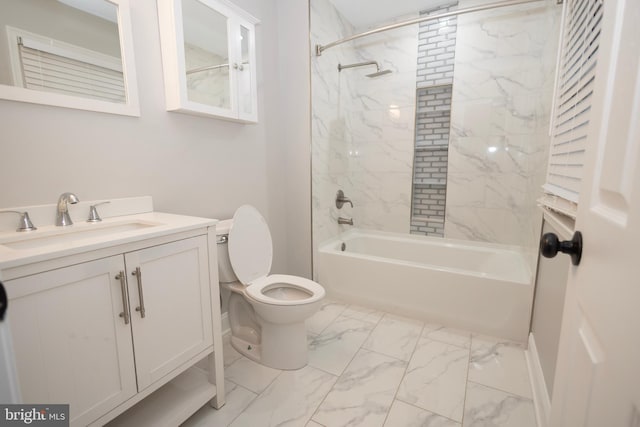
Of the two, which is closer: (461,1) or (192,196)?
(192,196)

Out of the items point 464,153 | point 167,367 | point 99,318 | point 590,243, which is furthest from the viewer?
point 464,153

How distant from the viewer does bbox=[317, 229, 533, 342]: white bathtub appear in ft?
6.21

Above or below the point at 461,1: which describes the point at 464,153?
below

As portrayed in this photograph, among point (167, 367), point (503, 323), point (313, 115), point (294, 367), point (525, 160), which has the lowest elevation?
point (294, 367)

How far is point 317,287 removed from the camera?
1.73 m

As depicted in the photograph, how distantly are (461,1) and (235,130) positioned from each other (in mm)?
2296

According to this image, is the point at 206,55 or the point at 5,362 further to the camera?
the point at 206,55

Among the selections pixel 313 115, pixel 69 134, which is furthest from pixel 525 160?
pixel 69 134

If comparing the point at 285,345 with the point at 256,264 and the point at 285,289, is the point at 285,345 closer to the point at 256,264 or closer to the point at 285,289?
the point at 285,289

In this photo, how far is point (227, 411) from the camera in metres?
1.39

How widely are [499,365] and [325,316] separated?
3.82 feet

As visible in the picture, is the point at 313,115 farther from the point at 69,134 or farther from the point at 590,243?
the point at 590,243

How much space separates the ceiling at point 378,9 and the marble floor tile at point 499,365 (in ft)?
9.28
